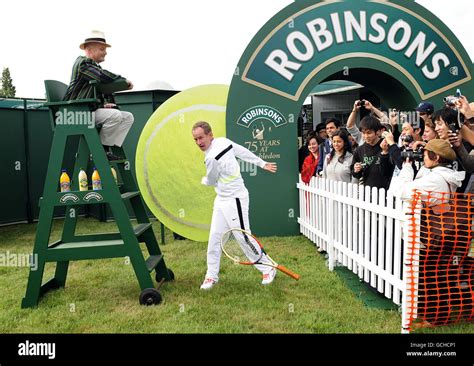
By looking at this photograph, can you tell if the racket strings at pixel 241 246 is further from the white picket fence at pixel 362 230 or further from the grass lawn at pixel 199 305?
the white picket fence at pixel 362 230

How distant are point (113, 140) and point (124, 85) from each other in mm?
673

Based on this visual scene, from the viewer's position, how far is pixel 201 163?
8.05m

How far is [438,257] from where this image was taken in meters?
4.04

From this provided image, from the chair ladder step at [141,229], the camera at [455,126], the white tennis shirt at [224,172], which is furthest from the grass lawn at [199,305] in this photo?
the camera at [455,126]

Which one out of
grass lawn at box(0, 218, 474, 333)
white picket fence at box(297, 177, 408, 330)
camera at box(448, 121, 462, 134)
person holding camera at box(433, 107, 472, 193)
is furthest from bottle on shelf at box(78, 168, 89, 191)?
camera at box(448, 121, 462, 134)

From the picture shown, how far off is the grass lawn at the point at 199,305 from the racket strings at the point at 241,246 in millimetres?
414

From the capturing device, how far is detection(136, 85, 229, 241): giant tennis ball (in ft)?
26.2

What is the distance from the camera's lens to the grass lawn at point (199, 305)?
4184 millimetres

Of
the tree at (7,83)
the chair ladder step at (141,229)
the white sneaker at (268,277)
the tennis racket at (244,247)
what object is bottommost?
the white sneaker at (268,277)

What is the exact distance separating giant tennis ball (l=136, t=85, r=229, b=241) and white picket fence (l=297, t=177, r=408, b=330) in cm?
195

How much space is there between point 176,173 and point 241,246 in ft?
10.5

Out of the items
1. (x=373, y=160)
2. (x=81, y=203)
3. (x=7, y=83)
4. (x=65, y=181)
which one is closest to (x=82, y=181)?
(x=65, y=181)

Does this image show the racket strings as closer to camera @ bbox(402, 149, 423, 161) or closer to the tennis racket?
the tennis racket

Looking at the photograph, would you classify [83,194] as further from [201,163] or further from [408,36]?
[408,36]
